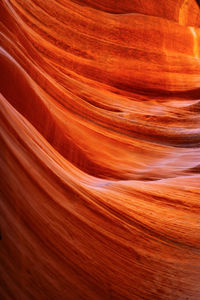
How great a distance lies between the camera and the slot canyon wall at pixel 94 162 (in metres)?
1.15

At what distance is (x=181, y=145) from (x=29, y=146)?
1.80 m

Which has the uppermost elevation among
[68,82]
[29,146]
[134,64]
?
[134,64]

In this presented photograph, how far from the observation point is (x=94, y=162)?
2295 mm

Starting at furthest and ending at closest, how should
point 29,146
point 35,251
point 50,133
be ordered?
point 50,133
point 29,146
point 35,251

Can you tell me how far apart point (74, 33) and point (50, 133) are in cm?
235

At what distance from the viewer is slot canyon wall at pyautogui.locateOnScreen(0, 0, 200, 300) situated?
3.76 ft

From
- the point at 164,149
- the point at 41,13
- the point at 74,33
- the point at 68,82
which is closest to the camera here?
the point at 164,149

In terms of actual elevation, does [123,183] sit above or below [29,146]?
above

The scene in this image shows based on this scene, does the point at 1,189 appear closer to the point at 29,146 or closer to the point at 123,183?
the point at 29,146

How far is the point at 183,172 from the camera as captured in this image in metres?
2.15

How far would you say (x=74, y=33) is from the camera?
3.95 metres

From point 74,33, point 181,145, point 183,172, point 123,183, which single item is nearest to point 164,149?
point 181,145

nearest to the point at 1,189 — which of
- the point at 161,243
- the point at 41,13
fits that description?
the point at 161,243

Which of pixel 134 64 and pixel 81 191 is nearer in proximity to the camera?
pixel 81 191
